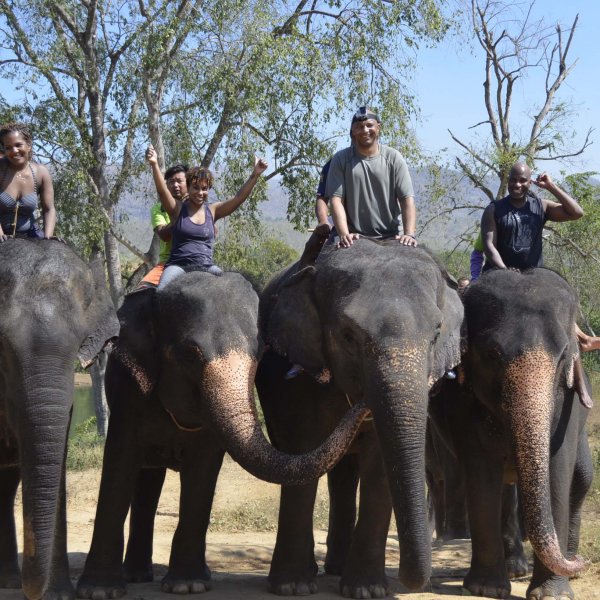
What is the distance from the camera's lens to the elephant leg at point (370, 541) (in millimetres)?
7988

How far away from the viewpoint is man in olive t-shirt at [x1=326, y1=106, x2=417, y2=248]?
8219 millimetres

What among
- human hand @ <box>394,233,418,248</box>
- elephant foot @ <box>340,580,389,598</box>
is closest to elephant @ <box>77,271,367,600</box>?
elephant foot @ <box>340,580,389,598</box>

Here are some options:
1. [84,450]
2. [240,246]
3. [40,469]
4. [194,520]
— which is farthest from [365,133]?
[240,246]

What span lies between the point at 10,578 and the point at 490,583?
3303 mm

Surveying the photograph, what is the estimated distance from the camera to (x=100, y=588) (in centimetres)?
782

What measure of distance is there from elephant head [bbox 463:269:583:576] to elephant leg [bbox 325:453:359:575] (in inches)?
65.8

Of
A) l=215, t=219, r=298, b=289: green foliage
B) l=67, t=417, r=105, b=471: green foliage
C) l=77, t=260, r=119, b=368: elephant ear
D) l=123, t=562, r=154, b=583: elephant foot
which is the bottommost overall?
l=123, t=562, r=154, b=583: elephant foot

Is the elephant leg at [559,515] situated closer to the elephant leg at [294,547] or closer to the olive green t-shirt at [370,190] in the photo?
the elephant leg at [294,547]

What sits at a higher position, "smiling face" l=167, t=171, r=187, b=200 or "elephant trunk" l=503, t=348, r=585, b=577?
"smiling face" l=167, t=171, r=187, b=200

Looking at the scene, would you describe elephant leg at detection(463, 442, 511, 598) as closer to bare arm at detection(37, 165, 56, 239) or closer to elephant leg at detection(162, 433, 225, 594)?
elephant leg at detection(162, 433, 225, 594)

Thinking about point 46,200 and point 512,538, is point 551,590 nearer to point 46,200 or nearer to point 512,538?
point 512,538

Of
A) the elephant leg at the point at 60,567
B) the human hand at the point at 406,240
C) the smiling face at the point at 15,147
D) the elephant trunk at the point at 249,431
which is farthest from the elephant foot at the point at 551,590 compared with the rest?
the smiling face at the point at 15,147

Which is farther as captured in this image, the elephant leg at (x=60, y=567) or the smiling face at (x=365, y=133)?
the smiling face at (x=365, y=133)

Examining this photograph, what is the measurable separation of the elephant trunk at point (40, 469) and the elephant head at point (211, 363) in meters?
1.11
